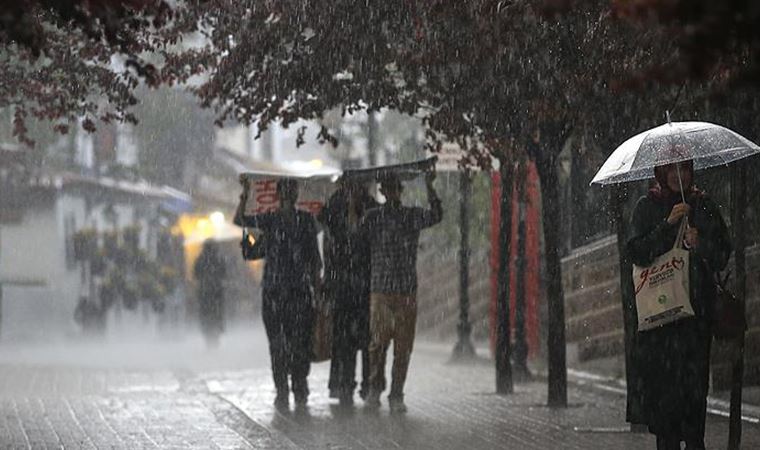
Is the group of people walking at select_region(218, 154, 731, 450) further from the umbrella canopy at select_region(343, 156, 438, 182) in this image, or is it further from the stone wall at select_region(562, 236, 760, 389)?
the stone wall at select_region(562, 236, 760, 389)

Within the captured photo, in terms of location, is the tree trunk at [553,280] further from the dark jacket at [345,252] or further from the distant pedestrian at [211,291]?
the distant pedestrian at [211,291]

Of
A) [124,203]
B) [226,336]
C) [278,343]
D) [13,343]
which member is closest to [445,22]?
[278,343]

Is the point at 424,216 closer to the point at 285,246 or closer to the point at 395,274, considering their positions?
the point at 395,274

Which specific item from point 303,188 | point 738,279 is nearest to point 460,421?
point 738,279

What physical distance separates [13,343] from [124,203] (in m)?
6.66

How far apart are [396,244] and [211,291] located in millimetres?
13615

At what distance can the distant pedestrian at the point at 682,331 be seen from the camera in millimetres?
8180

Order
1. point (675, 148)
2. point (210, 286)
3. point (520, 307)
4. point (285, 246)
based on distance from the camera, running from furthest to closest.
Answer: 1. point (210, 286)
2. point (520, 307)
3. point (285, 246)
4. point (675, 148)

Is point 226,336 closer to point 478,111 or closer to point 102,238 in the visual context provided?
point 102,238

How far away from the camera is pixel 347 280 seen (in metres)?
13.6

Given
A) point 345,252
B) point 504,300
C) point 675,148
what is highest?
point 675,148

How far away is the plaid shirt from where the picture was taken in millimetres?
12797

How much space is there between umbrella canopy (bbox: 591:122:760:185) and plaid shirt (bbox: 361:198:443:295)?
384 cm

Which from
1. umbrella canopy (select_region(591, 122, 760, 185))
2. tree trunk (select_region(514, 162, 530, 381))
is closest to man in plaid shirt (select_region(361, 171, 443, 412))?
umbrella canopy (select_region(591, 122, 760, 185))
